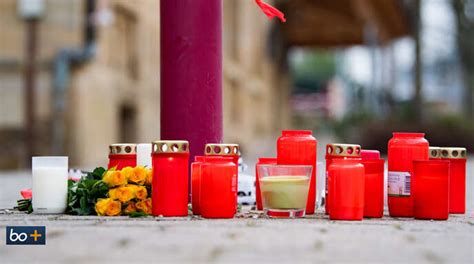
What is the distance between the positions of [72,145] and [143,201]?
7.24m

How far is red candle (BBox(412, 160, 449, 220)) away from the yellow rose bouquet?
48.3 inches

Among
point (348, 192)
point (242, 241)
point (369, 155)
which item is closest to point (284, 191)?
point (348, 192)

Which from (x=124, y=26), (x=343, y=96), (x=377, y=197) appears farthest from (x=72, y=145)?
(x=343, y=96)

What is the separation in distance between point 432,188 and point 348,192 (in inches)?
16.6

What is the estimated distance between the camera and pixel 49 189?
4.29 m

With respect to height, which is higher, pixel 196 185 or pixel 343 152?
pixel 343 152

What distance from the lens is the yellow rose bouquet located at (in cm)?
416

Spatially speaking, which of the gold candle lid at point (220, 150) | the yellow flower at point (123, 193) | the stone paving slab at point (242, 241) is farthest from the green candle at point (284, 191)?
the yellow flower at point (123, 193)

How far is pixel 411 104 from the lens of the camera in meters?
18.8

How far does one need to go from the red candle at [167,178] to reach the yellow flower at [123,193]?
0.42ft

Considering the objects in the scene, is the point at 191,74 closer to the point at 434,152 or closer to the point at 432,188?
the point at 434,152

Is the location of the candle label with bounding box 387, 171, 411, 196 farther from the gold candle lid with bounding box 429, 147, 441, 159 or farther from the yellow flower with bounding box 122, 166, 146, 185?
the yellow flower with bounding box 122, 166, 146, 185

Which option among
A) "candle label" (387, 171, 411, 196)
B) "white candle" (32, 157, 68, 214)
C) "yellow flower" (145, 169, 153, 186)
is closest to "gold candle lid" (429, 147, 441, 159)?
"candle label" (387, 171, 411, 196)

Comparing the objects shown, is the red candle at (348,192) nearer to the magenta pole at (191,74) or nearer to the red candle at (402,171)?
the red candle at (402,171)
